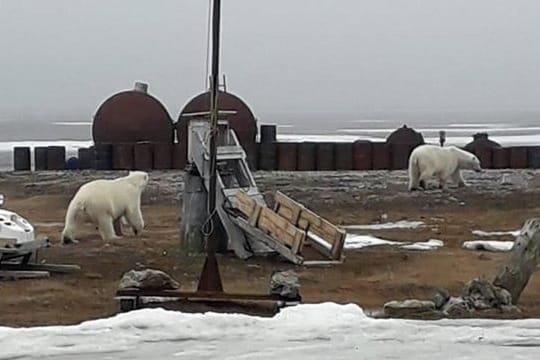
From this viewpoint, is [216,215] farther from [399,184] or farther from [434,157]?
[399,184]

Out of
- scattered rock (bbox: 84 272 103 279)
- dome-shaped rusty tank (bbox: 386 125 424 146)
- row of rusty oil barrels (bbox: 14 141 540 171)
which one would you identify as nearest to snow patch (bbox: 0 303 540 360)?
scattered rock (bbox: 84 272 103 279)

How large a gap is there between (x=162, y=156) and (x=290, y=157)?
3946 millimetres

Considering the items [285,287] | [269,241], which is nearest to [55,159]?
[269,241]

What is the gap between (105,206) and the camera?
17438 mm

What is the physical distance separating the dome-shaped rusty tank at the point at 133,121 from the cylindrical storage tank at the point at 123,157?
8.12ft

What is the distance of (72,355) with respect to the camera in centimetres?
905

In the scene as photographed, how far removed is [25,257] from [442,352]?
6.61 m

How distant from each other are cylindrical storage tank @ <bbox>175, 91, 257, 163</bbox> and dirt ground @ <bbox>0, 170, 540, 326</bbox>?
669 cm

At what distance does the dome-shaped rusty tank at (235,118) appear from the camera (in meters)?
37.8

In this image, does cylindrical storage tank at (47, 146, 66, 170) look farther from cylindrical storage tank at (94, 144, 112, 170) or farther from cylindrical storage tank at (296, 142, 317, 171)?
cylindrical storage tank at (296, 142, 317, 171)

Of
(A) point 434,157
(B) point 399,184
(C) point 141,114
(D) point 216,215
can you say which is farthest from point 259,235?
(C) point 141,114

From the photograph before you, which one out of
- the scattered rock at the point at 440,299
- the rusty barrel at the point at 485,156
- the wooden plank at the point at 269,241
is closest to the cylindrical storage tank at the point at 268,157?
the rusty barrel at the point at 485,156

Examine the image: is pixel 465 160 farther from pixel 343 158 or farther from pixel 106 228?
pixel 106 228

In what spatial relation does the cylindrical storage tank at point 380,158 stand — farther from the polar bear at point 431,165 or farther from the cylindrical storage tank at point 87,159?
the cylindrical storage tank at point 87,159
